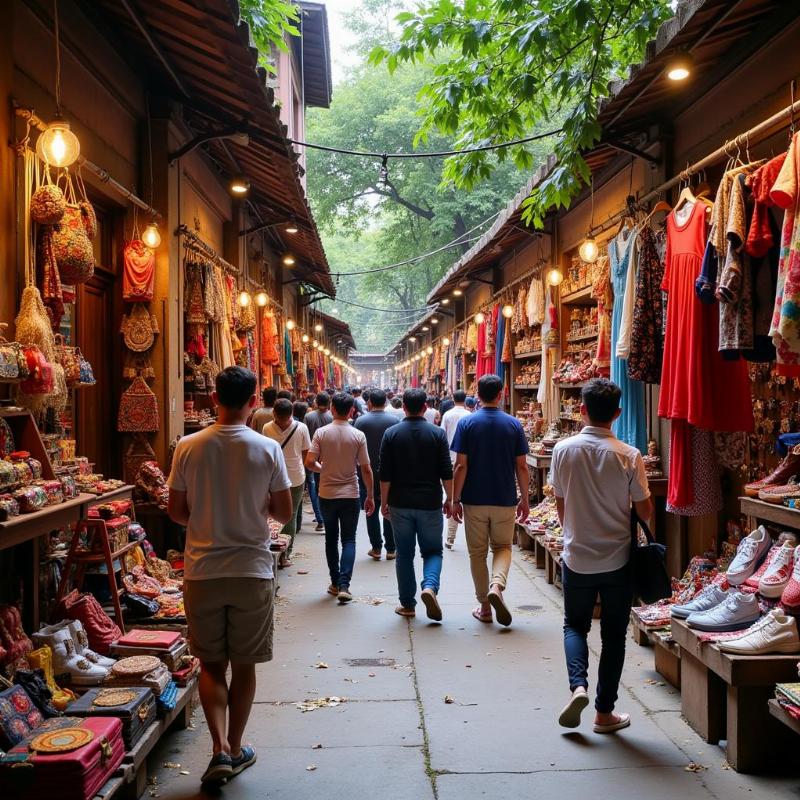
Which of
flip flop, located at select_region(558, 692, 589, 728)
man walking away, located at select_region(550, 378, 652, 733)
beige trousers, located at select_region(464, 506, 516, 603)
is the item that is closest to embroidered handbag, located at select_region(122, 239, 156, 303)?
beige trousers, located at select_region(464, 506, 516, 603)

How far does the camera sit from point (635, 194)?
7938 millimetres

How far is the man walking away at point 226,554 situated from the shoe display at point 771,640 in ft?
8.00

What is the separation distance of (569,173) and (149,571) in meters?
4.94

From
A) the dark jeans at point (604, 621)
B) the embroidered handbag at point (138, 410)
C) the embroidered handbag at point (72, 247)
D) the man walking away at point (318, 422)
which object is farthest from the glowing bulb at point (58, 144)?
the man walking away at point (318, 422)

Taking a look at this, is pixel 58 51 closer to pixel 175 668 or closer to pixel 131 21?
pixel 131 21

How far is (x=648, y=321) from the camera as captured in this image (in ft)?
20.8

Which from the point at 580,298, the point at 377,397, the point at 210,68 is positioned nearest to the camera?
the point at 210,68

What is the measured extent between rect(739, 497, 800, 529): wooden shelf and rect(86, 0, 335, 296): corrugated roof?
4.63 metres

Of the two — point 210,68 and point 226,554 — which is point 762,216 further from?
point 210,68

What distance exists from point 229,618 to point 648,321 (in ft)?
13.8

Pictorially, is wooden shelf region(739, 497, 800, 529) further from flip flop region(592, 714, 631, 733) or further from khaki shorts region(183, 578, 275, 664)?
khaki shorts region(183, 578, 275, 664)

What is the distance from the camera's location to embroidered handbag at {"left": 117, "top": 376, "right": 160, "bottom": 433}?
7277 mm

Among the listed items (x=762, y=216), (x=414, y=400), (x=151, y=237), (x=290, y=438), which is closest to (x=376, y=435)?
(x=290, y=438)

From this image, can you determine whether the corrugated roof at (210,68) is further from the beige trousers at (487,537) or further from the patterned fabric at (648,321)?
the beige trousers at (487,537)
